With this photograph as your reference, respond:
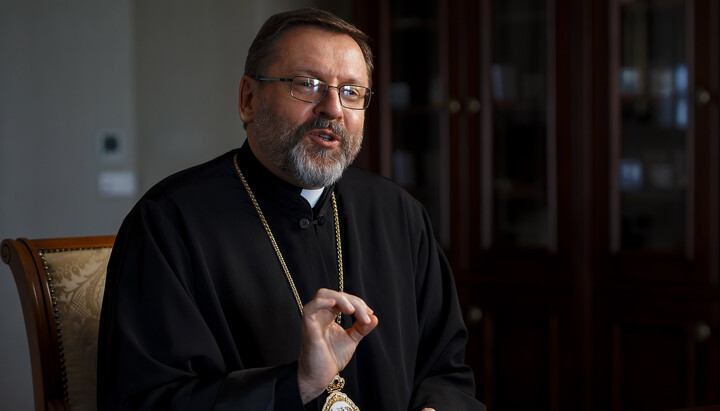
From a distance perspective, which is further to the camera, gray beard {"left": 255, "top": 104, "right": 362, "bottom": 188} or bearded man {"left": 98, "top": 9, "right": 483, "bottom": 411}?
gray beard {"left": 255, "top": 104, "right": 362, "bottom": 188}

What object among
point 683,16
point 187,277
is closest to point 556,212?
point 683,16

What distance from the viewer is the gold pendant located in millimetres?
1404

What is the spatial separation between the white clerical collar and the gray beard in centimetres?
6

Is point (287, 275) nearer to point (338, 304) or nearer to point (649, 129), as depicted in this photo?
point (338, 304)

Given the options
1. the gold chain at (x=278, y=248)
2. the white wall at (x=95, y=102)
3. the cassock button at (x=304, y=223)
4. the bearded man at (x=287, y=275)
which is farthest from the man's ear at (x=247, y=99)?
the white wall at (x=95, y=102)

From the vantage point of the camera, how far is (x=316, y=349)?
1232 mm

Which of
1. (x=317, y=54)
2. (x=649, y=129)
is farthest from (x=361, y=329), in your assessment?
(x=649, y=129)

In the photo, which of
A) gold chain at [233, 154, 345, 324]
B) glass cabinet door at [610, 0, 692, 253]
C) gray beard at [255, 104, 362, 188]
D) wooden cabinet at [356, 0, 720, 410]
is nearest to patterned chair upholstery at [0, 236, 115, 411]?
gold chain at [233, 154, 345, 324]

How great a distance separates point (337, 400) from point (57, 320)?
694 mm

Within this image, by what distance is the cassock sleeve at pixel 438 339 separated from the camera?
1.61 m

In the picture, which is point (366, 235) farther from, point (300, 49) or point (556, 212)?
point (556, 212)

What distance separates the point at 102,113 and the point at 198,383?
2207 millimetres

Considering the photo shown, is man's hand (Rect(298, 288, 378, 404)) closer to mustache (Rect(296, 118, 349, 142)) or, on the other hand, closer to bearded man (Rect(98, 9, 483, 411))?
bearded man (Rect(98, 9, 483, 411))

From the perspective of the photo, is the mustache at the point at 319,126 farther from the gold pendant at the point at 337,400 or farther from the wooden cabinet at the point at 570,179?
the wooden cabinet at the point at 570,179
